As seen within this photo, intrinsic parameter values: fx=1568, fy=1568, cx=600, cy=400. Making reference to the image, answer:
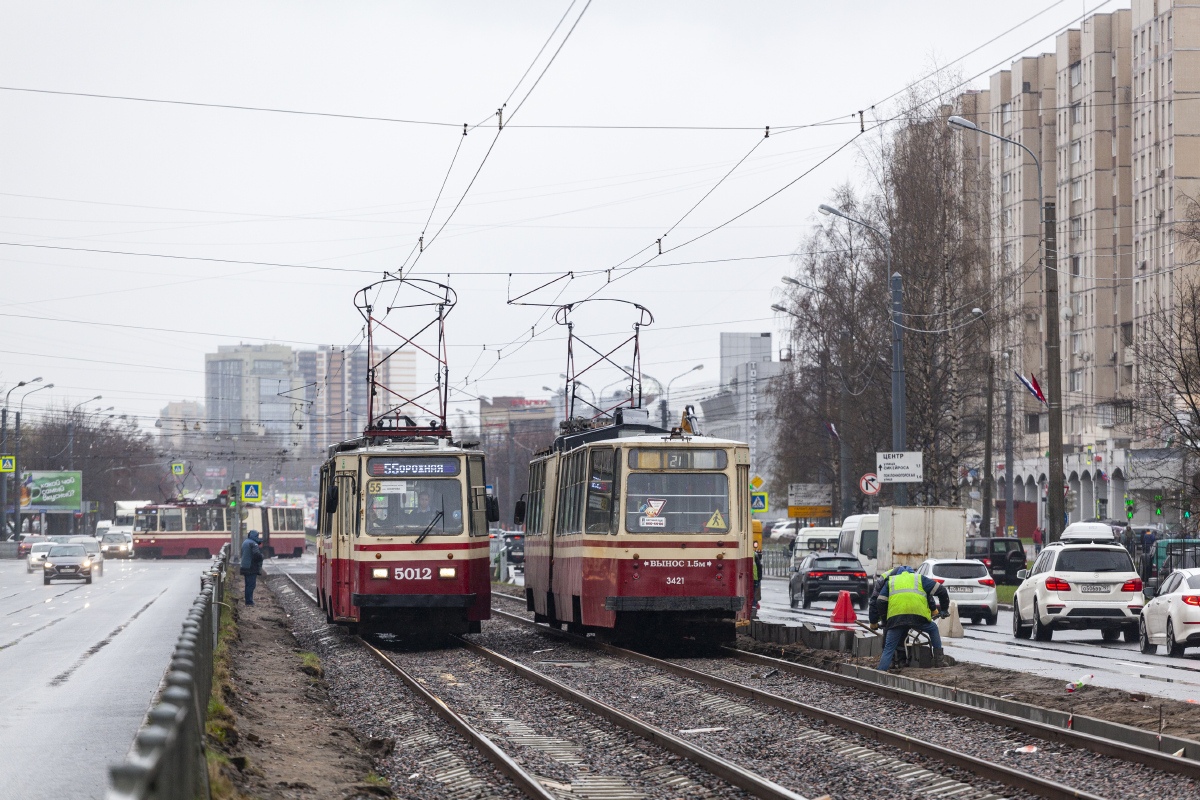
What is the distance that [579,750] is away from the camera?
11.8 m

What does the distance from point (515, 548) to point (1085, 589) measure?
48463 mm

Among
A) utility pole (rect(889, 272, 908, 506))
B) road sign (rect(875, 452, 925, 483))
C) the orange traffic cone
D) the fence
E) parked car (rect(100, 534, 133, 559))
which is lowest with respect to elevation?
parked car (rect(100, 534, 133, 559))

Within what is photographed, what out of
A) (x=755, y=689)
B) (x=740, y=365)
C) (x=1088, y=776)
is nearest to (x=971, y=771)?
(x=1088, y=776)

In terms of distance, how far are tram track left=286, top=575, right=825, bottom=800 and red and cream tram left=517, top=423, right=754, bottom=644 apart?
119 inches

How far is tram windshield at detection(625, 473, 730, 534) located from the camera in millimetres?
20375

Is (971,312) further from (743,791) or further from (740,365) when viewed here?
(740,365)

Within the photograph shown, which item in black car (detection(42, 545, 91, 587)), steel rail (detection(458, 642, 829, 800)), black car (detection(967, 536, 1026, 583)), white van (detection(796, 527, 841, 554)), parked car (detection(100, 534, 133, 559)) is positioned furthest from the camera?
parked car (detection(100, 534, 133, 559))

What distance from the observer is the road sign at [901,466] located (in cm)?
3641

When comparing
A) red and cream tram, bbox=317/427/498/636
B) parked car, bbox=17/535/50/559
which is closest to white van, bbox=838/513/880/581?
red and cream tram, bbox=317/427/498/636

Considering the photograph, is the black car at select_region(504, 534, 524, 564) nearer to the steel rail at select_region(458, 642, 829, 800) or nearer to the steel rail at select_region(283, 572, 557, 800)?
the steel rail at select_region(283, 572, 557, 800)

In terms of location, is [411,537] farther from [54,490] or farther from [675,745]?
[54,490]

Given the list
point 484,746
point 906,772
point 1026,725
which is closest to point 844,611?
point 1026,725

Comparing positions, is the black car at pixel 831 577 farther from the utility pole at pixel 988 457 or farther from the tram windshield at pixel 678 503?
the tram windshield at pixel 678 503

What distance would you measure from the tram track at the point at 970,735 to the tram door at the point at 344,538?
19.3 ft
